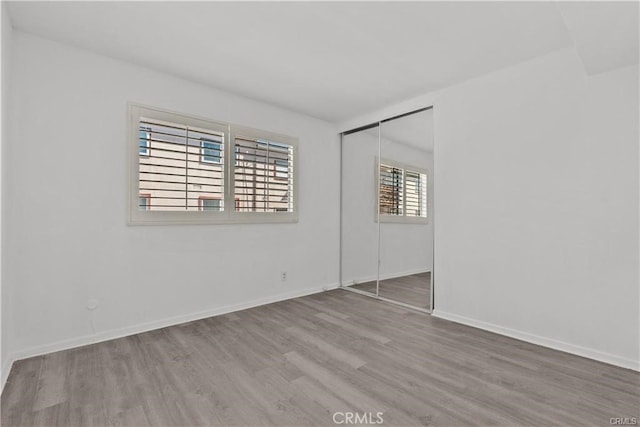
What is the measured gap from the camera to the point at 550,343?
103 inches

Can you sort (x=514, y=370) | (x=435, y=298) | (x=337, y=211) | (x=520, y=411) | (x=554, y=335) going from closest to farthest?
(x=520, y=411) < (x=514, y=370) < (x=554, y=335) < (x=435, y=298) < (x=337, y=211)

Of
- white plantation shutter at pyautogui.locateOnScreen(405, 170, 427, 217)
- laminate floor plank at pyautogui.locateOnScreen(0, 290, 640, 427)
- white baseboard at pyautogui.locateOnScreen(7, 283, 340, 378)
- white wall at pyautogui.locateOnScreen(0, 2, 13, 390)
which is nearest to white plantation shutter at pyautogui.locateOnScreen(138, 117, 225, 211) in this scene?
white wall at pyautogui.locateOnScreen(0, 2, 13, 390)

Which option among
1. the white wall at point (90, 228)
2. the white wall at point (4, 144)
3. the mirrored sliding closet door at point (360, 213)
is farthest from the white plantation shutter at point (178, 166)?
the mirrored sliding closet door at point (360, 213)

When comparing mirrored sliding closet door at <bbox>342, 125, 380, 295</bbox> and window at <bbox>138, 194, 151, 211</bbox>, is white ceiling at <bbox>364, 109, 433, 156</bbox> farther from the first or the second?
window at <bbox>138, 194, 151, 211</bbox>

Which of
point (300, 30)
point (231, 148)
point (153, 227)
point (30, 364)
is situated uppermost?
point (300, 30)

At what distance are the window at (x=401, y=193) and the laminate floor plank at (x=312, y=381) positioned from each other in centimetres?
142

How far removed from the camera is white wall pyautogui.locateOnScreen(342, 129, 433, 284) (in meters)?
3.77

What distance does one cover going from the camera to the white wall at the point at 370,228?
377 cm

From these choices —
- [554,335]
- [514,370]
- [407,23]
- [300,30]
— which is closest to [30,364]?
[300,30]

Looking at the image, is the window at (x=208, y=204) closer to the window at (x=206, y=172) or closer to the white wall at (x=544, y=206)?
the window at (x=206, y=172)

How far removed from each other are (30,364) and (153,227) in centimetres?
131

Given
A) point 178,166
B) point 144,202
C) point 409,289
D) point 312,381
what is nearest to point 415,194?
point 409,289

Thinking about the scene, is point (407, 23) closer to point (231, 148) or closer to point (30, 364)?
point (231, 148)

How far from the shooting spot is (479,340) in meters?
2.76
